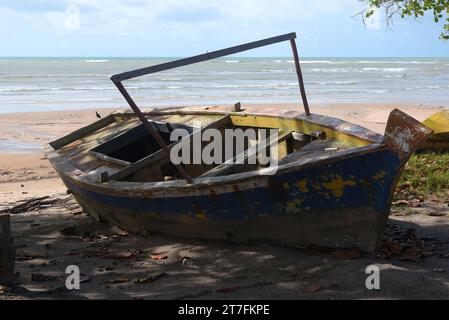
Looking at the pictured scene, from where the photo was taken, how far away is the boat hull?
4.40m

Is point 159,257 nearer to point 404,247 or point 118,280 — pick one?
point 118,280

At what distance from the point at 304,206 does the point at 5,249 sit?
97.8 inches

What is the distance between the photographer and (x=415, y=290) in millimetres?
4027

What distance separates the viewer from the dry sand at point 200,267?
421 cm

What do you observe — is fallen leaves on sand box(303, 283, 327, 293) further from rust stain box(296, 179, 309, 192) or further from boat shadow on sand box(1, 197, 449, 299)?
rust stain box(296, 179, 309, 192)

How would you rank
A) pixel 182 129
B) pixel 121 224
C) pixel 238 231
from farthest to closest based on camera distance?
1. pixel 182 129
2. pixel 121 224
3. pixel 238 231

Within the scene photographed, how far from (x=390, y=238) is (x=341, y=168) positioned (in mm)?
1282

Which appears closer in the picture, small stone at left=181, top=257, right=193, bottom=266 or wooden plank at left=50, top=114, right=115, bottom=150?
small stone at left=181, top=257, right=193, bottom=266

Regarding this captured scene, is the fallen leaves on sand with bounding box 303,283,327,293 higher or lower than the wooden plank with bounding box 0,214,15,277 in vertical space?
lower

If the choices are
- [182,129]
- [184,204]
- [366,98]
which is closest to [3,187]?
[182,129]

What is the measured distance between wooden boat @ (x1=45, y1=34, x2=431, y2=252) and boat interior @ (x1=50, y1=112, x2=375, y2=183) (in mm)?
17

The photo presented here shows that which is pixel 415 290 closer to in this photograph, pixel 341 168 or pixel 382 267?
pixel 382 267

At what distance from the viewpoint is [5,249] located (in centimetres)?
443

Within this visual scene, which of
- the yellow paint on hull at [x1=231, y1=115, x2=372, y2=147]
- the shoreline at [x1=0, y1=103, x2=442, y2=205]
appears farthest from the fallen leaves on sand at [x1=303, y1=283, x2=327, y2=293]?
the shoreline at [x1=0, y1=103, x2=442, y2=205]
